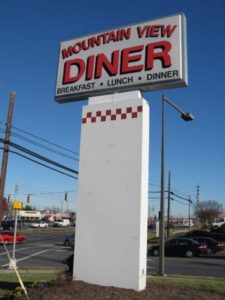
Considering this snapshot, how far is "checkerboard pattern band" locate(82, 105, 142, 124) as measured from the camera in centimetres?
824

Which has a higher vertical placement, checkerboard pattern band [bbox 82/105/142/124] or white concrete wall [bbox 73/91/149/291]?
checkerboard pattern band [bbox 82/105/142/124]

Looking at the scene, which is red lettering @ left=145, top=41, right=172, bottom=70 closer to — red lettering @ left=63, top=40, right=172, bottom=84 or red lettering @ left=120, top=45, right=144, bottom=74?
red lettering @ left=63, top=40, right=172, bottom=84

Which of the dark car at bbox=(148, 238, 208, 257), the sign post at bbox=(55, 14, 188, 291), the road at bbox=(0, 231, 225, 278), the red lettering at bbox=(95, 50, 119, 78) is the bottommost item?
the road at bbox=(0, 231, 225, 278)

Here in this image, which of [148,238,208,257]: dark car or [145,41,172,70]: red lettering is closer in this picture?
[145,41,172,70]: red lettering

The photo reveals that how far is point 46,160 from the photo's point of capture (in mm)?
22703

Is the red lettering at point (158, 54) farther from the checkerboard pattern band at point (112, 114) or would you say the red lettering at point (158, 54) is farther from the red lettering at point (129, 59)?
the checkerboard pattern band at point (112, 114)

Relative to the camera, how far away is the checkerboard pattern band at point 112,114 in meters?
8.24

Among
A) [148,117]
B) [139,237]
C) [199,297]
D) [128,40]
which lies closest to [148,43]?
[128,40]

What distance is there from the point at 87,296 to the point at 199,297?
6.61 feet

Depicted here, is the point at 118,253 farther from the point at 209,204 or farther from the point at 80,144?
the point at 209,204

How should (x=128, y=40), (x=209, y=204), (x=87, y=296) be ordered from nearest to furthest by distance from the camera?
(x=87, y=296)
(x=128, y=40)
(x=209, y=204)

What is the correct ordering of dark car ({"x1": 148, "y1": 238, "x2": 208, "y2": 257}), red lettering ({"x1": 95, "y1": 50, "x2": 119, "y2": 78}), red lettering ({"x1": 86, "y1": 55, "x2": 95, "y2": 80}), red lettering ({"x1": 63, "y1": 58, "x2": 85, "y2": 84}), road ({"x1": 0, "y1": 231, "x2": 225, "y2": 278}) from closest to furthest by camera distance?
red lettering ({"x1": 95, "y1": 50, "x2": 119, "y2": 78}), red lettering ({"x1": 86, "y1": 55, "x2": 95, "y2": 80}), red lettering ({"x1": 63, "y1": 58, "x2": 85, "y2": 84}), road ({"x1": 0, "y1": 231, "x2": 225, "y2": 278}), dark car ({"x1": 148, "y1": 238, "x2": 208, "y2": 257})

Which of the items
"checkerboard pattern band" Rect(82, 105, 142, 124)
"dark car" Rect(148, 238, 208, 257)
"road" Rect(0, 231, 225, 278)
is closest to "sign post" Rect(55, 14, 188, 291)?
"checkerboard pattern band" Rect(82, 105, 142, 124)

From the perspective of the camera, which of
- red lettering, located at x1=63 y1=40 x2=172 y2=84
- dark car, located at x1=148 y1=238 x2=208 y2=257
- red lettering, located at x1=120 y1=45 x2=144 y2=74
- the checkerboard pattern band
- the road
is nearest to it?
the checkerboard pattern band
